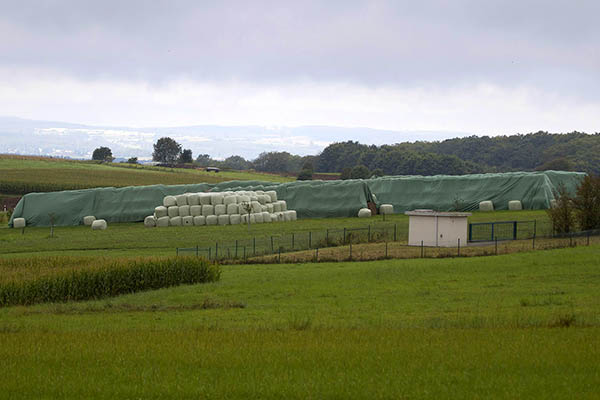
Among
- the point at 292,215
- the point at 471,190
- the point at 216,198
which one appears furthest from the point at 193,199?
the point at 471,190

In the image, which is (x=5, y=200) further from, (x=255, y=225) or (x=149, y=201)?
(x=255, y=225)

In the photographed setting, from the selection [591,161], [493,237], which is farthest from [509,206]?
[591,161]

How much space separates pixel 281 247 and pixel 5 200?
5261 cm

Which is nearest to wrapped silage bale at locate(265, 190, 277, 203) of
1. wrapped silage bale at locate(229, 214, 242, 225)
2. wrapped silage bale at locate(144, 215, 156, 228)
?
wrapped silage bale at locate(229, 214, 242, 225)

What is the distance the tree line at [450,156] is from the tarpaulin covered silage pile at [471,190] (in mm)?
53900

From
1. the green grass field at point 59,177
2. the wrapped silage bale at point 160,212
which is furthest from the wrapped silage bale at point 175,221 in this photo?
the green grass field at point 59,177

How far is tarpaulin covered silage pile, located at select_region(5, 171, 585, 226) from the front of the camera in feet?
200

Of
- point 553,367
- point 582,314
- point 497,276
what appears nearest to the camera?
point 553,367

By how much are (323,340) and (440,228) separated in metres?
25.5

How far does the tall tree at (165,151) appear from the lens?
170250 millimetres

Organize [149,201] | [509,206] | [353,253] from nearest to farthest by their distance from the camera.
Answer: [353,253], [509,206], [149,201]

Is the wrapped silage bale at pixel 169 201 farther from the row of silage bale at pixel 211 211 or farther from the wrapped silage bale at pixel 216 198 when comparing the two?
the wrapped silage bale at pixel 216 198

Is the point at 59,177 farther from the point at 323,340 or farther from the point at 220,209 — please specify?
the point at 323,340

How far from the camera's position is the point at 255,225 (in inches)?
2153
